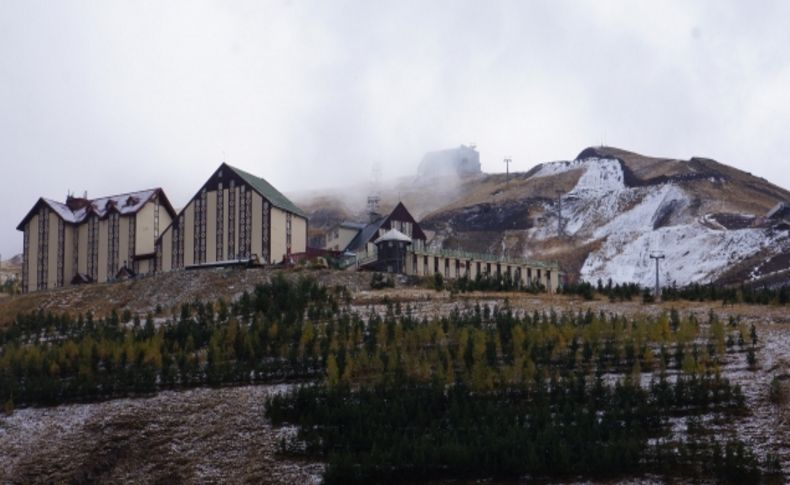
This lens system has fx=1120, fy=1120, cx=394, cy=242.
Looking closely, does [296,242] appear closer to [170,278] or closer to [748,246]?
[170,278]

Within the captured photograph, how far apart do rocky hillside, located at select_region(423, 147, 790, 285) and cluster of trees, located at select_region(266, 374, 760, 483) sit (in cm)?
5200

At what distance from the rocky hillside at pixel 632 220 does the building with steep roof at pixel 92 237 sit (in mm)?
38302

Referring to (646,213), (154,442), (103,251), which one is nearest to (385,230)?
(103,251)

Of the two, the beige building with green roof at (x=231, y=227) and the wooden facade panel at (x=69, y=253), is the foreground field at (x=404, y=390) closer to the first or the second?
the beige building with green roof at (x=231, y=227)

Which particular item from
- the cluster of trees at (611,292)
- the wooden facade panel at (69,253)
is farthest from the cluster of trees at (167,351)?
the wooden facade panel at (69,253)

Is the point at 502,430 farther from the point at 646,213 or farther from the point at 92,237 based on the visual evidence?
the point at 646,213

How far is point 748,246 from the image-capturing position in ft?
299

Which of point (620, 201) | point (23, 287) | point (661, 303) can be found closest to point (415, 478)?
point (661, 303)

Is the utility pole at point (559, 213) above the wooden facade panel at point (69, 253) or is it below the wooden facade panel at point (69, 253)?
above

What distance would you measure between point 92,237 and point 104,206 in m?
2.41

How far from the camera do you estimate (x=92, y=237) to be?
265 feet

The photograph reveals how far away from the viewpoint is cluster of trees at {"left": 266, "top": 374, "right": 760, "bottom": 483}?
29.6m

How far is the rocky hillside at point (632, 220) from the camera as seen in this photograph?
302ft

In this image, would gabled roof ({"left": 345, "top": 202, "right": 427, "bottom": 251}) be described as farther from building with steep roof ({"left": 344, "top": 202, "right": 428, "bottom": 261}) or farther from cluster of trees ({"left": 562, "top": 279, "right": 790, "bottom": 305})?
cluster of trees ({"left": 562, "top": 279, "right": 790, "bottom": 305})
